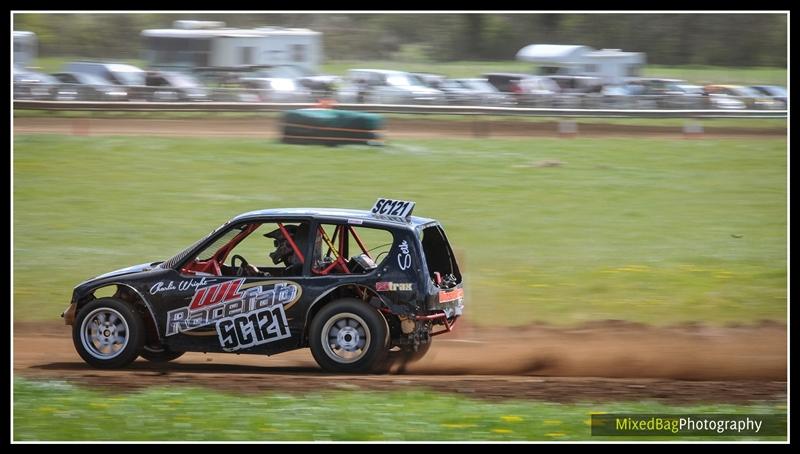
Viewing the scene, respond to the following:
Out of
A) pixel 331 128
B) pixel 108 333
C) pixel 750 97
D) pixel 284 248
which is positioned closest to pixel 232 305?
pixel 284 248

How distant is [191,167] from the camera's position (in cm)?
2028

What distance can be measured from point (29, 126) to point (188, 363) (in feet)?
43.4

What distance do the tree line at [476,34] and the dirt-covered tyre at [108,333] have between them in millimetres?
11188

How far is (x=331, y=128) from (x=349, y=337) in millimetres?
12515

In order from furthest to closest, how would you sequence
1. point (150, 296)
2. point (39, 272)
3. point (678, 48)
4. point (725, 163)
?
point (678, 48), point (725, 163), point (39, 272), point (150, 296)

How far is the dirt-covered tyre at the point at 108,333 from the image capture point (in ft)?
31.6

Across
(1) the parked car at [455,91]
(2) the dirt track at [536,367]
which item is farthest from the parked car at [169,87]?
(2) the dirt track at [536,367]

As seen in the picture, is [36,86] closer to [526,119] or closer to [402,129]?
[402,129]

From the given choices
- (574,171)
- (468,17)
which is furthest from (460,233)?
(468,17)

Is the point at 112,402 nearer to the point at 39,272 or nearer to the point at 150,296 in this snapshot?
the point at 150,296

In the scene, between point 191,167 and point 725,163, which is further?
point 725,163

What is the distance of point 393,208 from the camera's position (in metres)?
10.1

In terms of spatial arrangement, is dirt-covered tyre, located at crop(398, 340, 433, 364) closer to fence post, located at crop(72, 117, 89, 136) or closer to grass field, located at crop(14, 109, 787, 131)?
fence post, located at crop(72, 117, 89, 136)

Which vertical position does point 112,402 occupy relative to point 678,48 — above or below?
below
